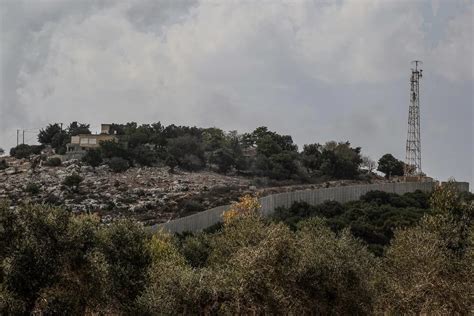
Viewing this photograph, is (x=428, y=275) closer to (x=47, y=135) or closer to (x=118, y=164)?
(x=118, y=164)

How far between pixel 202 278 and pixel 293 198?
46.5m

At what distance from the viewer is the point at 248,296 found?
27.7 m

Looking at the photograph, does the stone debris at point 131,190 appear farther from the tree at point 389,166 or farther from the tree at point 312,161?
the tree at point 389,166

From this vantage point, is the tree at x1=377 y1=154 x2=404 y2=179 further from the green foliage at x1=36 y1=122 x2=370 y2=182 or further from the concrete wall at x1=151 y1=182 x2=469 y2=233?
the concrete wall at x1=151 y1=182 x2=469 y2=233

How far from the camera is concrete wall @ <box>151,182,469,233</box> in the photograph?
65.4 metres

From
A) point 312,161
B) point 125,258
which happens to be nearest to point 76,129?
point 312,161

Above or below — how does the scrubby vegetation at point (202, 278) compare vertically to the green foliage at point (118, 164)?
below

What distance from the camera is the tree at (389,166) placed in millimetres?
123688

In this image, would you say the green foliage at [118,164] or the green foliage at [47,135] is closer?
the green foliage at [118,164]

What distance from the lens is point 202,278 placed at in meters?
29.0

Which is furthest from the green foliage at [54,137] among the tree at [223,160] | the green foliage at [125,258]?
the green foliage at [125,258]

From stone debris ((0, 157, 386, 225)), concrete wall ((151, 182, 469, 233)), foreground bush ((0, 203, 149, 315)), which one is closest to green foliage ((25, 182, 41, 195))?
stone debris ((0, 157, 386, 225))

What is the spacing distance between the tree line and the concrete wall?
924 inches

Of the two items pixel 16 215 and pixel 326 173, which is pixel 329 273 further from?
pixel 326 173
